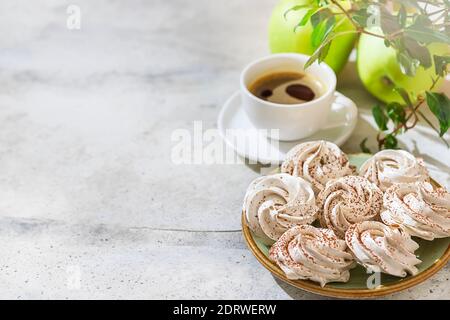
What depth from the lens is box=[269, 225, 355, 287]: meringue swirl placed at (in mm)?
855

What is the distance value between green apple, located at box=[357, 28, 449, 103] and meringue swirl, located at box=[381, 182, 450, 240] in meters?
0.29

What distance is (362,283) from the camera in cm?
86

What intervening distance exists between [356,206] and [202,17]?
0.85 m

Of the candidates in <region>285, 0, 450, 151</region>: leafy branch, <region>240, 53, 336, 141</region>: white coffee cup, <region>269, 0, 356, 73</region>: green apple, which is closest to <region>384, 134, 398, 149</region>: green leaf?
<region>285, 0, 450, 151</region>: leafy branch

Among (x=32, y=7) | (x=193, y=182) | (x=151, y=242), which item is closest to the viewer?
(x=151, y=242)

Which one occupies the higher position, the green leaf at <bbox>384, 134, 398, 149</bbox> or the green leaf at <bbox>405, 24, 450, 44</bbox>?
the green leaf at <bbox>405, 24, 450, 44</bbox>

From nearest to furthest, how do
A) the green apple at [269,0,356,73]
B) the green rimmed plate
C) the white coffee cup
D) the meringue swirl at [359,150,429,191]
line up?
1. the green rimmed plate
2. the meringue swirl at [359,150,429,191]
3. the white coffee cup
4. the green apple at [269,0,356,73]

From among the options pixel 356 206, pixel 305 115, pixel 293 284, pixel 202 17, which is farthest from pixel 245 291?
pixel 202 17

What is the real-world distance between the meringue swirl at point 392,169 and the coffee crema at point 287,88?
0.24 m

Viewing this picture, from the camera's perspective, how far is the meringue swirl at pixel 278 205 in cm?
92

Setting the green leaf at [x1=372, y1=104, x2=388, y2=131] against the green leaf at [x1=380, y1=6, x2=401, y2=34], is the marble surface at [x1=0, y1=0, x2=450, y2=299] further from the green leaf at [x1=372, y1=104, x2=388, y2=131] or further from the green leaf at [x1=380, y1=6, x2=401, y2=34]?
the green leaf at [x1=380, y1=6, x2=401, y2=34]

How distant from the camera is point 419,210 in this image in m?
0.90

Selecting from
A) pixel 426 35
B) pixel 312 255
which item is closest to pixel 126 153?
pixel 312 255

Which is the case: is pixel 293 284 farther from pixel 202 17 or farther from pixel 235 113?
pixel 202 17
